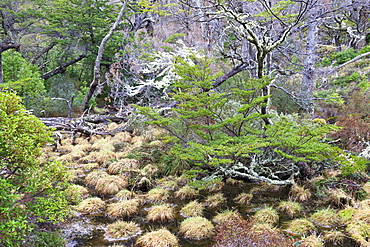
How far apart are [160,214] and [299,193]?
2925 millimetres

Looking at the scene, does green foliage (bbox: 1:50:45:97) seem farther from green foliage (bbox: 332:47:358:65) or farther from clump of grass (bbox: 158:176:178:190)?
green foliage (bbox: 332:47:358:65)

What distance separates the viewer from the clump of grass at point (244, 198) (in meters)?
5.31

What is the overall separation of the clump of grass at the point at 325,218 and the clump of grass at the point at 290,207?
33 cm

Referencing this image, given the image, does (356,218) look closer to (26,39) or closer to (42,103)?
(42,103)

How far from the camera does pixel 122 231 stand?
4.19 m

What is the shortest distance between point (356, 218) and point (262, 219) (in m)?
1.46

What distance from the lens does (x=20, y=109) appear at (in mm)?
3006

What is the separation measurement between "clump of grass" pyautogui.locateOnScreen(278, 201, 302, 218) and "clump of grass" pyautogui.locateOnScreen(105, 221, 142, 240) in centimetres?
267

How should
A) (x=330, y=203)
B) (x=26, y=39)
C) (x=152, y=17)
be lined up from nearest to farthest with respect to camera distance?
1. (x=330, y=203)
2. (x=152, y=17)
3. (x=26, y=39)

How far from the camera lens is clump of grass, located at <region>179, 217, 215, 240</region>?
4090 millimetres

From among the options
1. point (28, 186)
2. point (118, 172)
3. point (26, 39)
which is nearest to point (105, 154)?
point (118, 172)

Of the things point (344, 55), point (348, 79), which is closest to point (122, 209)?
point (348, 79)

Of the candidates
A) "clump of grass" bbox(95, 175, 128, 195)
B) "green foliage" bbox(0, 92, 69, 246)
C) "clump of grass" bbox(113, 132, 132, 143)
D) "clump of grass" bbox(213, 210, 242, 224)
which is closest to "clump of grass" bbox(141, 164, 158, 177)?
"clump of grass" bbox(95, 175, 128, 195)

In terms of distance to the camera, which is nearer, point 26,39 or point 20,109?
point 20,109
